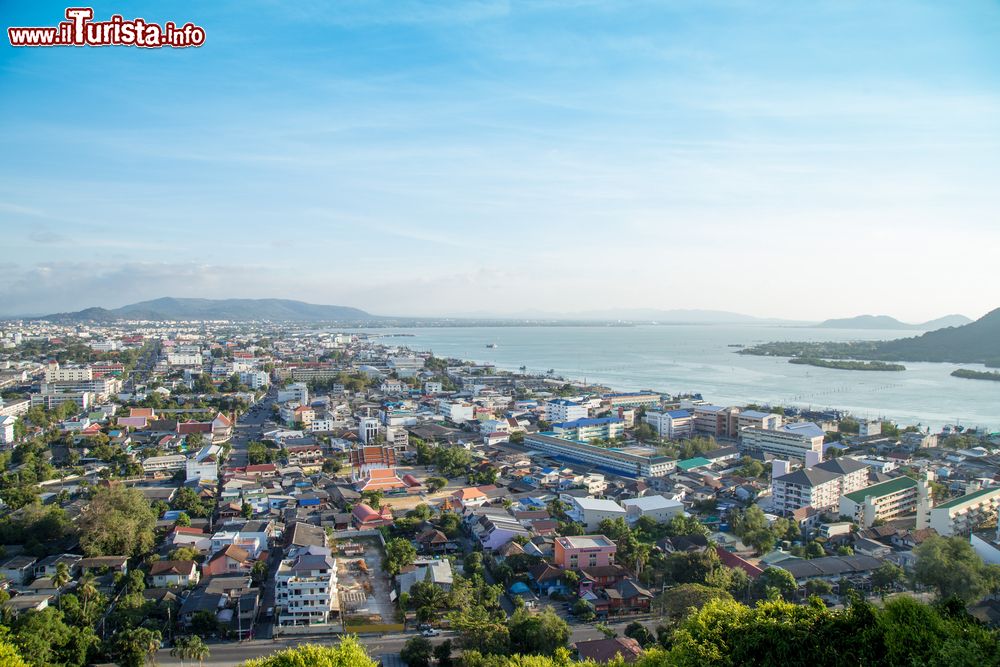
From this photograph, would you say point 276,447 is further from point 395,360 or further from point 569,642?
point 395,360

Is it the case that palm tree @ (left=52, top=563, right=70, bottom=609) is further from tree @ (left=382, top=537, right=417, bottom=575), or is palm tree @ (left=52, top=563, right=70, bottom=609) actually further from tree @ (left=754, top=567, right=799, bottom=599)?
tree @ (left=754, top=567, right=799, bottom=599)

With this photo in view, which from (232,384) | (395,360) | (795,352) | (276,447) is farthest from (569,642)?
(795,352)

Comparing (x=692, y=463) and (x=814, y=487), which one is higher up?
(x=814, y=487)

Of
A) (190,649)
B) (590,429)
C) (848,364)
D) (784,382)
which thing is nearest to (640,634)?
(190,649)

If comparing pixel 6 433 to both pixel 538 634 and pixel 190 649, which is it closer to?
pixel 190 649

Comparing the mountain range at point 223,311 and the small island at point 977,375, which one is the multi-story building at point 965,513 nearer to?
the small island at point 977,375

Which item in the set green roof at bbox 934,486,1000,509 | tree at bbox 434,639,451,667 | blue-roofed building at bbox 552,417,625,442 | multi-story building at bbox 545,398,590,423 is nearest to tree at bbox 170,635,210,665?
tree at bbox 434,639,451,667
